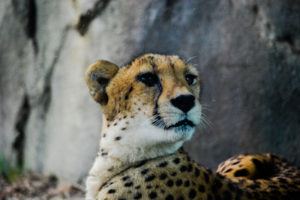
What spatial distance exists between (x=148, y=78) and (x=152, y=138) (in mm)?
298

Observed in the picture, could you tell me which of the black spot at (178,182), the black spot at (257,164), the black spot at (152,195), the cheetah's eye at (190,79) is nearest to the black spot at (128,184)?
the black spot at (152,195)

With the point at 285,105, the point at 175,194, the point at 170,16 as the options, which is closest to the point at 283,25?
the point at 285,105

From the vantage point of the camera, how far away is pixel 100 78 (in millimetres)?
2211

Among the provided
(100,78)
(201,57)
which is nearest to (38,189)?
(201,57)

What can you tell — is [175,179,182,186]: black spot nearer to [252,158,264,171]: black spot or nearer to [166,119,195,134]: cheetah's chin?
[166,119,195,134]: cheetah's chin

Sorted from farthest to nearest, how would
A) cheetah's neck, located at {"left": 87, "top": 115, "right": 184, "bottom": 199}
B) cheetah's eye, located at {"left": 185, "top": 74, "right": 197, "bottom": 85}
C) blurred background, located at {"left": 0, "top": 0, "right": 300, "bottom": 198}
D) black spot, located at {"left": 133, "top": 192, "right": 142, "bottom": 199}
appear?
blurred background, located at {"left": 0, "top": 0, "right": 300, "bottom": 198}
cheetah's eye, located at {"left": 185, "top": 74, "right": 197, "bottom": 85}
cheetah's neck, located at {"left": 87, "top": 115, "right": 184, "bottom": 199}
black spot, located at {"left": 133, "top": 192, "right": 142, "bottom": 199}

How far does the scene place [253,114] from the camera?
317 cm

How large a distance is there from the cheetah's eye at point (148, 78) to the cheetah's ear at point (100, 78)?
19cm

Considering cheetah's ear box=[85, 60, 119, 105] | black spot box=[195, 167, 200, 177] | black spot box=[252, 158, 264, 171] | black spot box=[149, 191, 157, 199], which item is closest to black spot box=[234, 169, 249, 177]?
black spot box=[252, 158, 264, 171]

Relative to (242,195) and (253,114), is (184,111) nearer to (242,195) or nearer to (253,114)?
(242,195)

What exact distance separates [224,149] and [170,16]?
109cm

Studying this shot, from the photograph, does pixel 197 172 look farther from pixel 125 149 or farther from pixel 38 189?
pixel 38 189

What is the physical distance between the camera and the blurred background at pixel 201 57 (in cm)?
310

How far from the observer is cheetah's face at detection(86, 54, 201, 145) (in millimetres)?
1933
